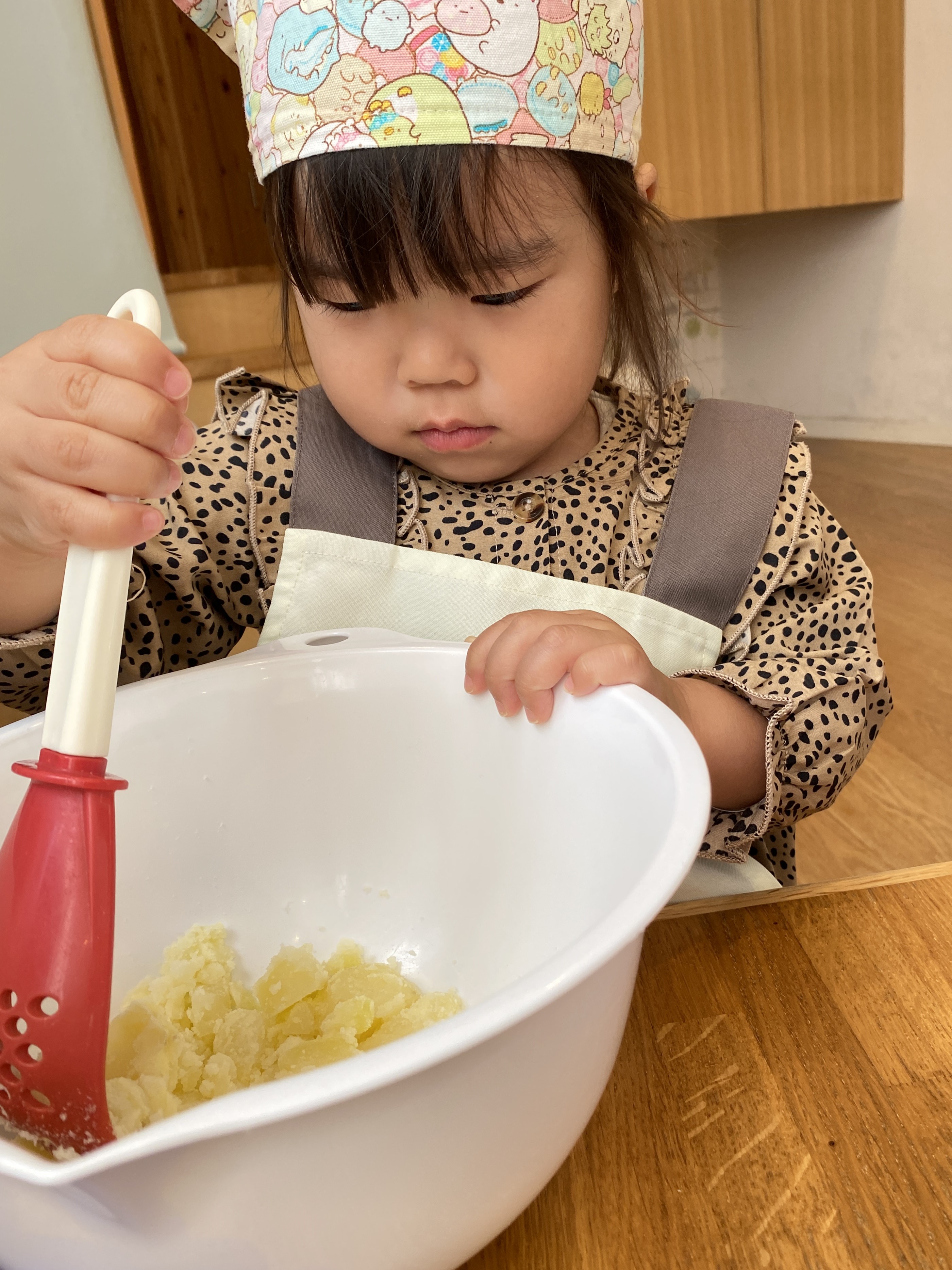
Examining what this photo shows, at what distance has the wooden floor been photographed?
1160 mm

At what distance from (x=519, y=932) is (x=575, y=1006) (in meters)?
0.18

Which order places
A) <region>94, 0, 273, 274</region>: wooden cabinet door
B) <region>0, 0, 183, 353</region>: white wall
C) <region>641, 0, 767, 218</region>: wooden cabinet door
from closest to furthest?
<region>0, 0, 183, 353</region>: white wall, <region>94, 0, 273, 274</region>: wooden cabinet door, <region>641, 0, 767, 218</region>: wooden cabinet door

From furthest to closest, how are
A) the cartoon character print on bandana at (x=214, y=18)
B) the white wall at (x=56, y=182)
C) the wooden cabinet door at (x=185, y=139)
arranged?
the wooden cabinet door at (x=185, y=139), the white wall at (x=56, y=182), the cartoon character print on bandana at (x=214, y=18)

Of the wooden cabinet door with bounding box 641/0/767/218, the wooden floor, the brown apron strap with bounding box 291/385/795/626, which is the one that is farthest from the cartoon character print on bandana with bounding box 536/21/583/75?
the wooden cabinet door with bounding box 641/0/767/218

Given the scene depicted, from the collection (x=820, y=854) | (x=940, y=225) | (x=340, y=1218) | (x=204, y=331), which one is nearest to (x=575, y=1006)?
(x=340, y=1218)

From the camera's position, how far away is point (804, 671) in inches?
23.3

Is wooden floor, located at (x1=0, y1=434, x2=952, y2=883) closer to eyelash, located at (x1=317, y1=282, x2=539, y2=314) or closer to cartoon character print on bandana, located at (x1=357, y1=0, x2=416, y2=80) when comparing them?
eyelash, located at (x1=317, y1=282, x2=539, y2=314)

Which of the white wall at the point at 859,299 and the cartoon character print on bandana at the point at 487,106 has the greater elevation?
the cartoon character print on bandana at the point at 487,106

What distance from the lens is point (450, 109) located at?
1.64 feet

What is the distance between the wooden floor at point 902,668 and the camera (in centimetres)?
116

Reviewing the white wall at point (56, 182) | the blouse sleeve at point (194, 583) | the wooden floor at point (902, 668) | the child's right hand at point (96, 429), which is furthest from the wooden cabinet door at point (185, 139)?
the child's right hand at point (96, 429)

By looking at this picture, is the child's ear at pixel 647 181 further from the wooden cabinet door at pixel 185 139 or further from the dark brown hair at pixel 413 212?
the wooden cabinet door at pixel 185 139

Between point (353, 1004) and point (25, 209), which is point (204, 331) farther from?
point (353, 1004)

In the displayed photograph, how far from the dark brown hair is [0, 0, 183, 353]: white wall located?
0.69 meters
